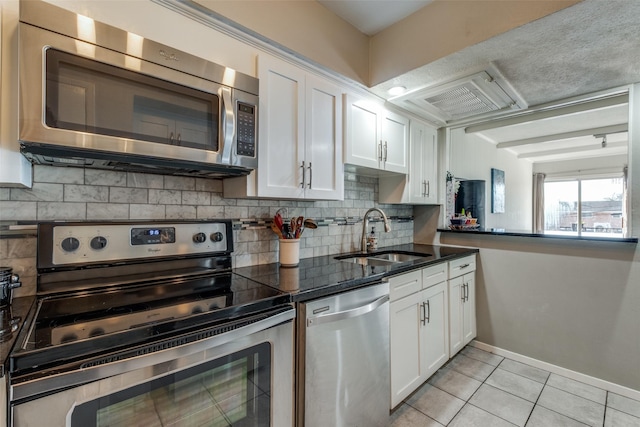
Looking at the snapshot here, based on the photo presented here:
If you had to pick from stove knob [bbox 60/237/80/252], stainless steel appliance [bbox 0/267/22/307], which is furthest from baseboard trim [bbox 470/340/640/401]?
stainless steel appliance [bbox 0/267/22/307]

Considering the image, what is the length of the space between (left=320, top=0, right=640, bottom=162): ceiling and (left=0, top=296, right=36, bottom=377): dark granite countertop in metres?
2.20

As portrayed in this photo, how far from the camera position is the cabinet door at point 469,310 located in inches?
99.1

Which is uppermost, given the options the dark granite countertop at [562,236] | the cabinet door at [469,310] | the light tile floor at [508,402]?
the dark granite countertop at [562,236]

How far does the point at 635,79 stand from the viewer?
2020 mm

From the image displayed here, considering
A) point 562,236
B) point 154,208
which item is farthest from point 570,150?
point 154,208

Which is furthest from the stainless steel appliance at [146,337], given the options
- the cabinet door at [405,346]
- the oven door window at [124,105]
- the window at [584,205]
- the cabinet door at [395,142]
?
the window at [584,205]

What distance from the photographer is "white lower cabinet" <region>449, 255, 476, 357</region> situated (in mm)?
2338

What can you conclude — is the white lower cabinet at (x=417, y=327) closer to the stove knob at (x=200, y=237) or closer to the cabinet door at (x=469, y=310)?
the cabinet door at (x=469, y=310)

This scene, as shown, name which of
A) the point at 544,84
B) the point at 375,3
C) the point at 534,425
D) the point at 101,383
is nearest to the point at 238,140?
the point at 101,383

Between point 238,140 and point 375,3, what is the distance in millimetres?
1363

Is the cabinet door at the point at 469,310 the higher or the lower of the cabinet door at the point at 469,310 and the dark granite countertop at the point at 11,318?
the lower

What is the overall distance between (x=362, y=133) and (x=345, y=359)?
1.47 m

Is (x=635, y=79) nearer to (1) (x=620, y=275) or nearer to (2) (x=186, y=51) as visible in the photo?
(1) (x=620, y=275)

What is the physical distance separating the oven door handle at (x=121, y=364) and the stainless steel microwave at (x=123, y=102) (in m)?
0.69
